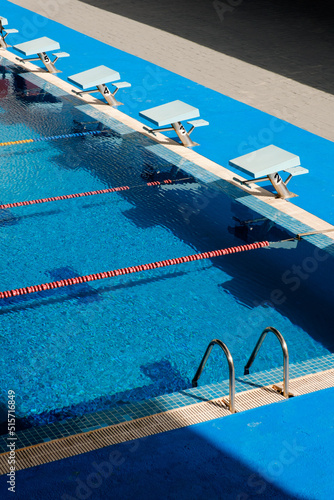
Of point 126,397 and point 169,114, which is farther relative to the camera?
point 169,114

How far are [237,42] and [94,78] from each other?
182 inches

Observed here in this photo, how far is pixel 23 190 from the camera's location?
24.3 ft

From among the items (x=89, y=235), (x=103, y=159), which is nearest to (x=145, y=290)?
(x=89, y=235)

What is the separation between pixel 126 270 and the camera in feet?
18.8

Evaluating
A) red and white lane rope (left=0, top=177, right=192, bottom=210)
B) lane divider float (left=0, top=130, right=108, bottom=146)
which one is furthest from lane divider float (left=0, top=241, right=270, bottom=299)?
lane divider float (left=0, top=130, right=108, bottom=146)

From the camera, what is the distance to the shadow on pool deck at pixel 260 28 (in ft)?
38.7

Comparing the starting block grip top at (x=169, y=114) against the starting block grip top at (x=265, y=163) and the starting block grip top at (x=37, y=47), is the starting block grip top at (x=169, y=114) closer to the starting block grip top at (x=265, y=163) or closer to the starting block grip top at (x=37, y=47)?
the starting block grip top at (x=265, y=163)

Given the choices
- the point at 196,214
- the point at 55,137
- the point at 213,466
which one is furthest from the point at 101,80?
the point at 213,466

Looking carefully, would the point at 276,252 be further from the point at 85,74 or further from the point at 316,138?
the point at 85,74

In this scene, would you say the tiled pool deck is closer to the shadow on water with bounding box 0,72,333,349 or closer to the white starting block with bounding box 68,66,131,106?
the shadow on water with bounding box 0,72,333,349

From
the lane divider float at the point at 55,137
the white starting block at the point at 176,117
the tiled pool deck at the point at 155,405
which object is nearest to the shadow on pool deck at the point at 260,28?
the white starting block at the point at 176,117

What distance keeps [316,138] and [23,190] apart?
3.82m

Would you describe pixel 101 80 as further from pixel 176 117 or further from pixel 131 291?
pixel 131 291

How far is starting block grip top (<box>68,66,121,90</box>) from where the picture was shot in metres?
9.59
